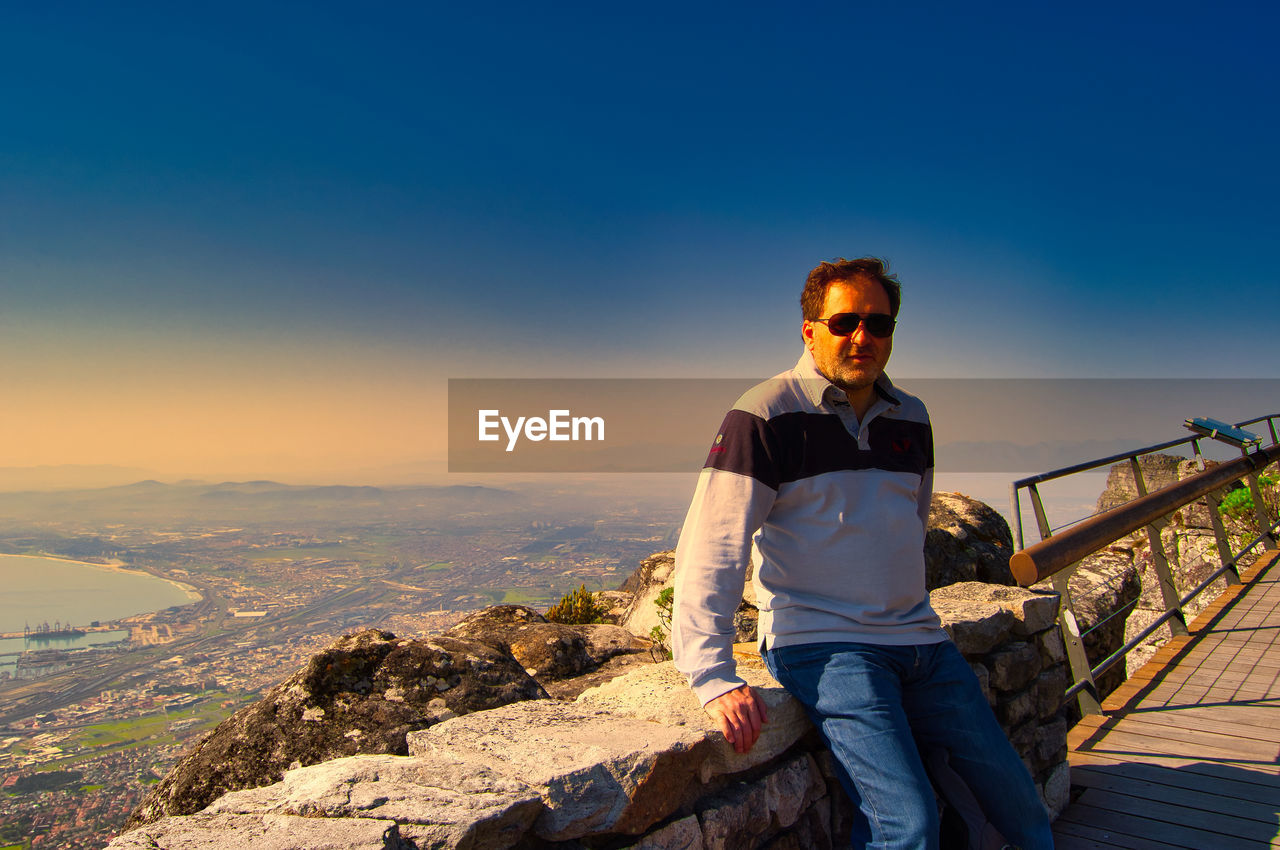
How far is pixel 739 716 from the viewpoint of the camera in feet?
5.93

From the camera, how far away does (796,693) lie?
2037mm

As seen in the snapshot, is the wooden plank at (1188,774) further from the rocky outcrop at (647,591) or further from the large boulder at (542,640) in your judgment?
the rocky outcrop at (647,591)

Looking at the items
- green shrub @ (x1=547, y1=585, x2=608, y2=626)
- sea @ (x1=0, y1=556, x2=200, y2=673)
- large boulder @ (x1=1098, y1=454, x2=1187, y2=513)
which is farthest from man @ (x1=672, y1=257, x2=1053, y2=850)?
sea @ (x1=0, y1=556, x2=200, y2=673)

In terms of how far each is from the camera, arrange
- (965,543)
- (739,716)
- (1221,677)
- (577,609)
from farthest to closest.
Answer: (965,543) < (577,609) < (1221,677) < (739,716)

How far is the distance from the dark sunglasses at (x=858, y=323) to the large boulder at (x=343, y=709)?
157 centimetres

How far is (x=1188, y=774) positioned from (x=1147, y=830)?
0.73 metres

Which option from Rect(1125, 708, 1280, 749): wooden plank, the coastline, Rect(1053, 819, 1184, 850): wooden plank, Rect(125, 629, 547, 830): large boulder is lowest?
the coastline

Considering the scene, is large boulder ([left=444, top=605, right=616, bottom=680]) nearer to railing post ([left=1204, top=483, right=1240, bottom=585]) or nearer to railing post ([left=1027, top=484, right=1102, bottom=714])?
railing post ([left=1027, top=484, right=1102, bottom=714])

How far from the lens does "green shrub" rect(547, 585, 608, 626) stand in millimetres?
5984

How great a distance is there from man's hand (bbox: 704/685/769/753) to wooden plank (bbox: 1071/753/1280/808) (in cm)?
255

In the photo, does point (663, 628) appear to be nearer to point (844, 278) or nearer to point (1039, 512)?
point (1039, 512)

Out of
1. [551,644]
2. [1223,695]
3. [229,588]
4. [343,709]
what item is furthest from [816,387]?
[229,588]

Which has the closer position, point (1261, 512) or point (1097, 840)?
point (1097, 840)

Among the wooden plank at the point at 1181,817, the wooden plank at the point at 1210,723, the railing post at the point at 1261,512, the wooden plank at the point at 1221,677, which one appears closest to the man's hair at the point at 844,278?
the wooden plank at the point at 1181,817
